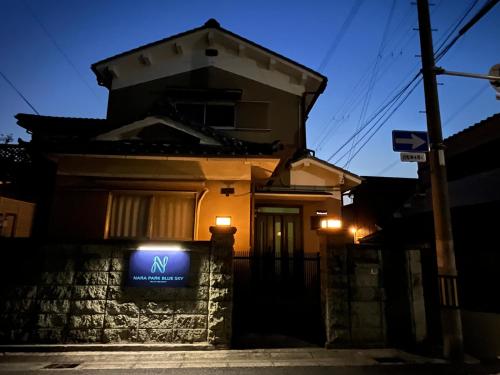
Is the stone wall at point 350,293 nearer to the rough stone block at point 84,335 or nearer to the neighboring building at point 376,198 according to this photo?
the rough stone block at point 84,335

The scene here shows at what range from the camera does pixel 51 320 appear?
6809 millimetres

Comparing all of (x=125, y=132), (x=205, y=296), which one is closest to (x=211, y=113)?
(x=125, y=132)

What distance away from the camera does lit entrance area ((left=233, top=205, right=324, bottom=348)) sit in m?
7.81

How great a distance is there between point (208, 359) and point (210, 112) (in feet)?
32.0

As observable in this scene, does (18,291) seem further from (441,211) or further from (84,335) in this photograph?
(441,211)

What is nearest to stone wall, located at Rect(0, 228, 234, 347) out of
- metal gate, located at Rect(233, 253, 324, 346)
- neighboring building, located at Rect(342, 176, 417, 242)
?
metal gate, located at Rect(233, 253, 324, 346)

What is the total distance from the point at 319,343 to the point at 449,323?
2.70 metres

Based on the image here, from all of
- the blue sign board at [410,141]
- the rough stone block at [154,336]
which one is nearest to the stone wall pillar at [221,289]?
the rough stone block at [154,336]

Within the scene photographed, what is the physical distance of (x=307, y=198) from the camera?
12523mm

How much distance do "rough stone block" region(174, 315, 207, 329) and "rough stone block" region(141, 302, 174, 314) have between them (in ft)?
0.75

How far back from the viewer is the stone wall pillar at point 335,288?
7121 millimetres

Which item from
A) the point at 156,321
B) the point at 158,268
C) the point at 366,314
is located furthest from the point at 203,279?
the point at 366,314

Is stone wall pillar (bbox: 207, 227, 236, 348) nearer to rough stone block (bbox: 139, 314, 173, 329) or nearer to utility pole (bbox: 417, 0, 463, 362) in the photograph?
rough stone block (bbox: 139, 314, 173, 329)

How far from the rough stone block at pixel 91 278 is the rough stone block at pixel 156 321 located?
1.17m
